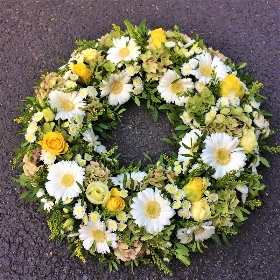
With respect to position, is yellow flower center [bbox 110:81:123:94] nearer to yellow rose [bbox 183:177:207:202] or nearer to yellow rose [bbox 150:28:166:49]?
yellow rose [bbox 150:28:166:49]

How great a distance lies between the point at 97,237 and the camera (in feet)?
4.94

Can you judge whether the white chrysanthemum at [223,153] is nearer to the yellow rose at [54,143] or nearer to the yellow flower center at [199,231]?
the yellow flower center at [199,231]

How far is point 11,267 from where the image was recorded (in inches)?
63.8

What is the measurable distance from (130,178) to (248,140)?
41cm

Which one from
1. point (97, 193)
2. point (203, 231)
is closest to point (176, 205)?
point (203, 231)

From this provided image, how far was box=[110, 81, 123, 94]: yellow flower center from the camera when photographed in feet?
5.56

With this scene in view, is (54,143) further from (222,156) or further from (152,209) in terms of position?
(222,156)

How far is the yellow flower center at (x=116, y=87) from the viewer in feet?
5.56

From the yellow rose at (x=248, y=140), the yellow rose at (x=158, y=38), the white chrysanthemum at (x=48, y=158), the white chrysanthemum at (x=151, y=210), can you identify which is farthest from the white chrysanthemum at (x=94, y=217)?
the yellow rose at (x=158, y=38)

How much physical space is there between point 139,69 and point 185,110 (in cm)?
22

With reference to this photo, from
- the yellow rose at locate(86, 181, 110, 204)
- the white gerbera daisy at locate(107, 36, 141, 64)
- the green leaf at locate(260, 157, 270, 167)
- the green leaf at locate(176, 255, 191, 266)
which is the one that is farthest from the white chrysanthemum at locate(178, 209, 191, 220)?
the white gerbera daisy at locate(107, 36, 141, 64)

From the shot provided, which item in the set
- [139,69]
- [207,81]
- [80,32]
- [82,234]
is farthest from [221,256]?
[80,32]

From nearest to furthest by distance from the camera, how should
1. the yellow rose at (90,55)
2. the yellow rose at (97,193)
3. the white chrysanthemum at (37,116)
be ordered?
the yellow rose at (97,193) → the white chrysanthemum at (37,116) → the yellow rose at (90,55)

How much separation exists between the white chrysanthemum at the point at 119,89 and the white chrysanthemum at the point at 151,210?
377 mm
